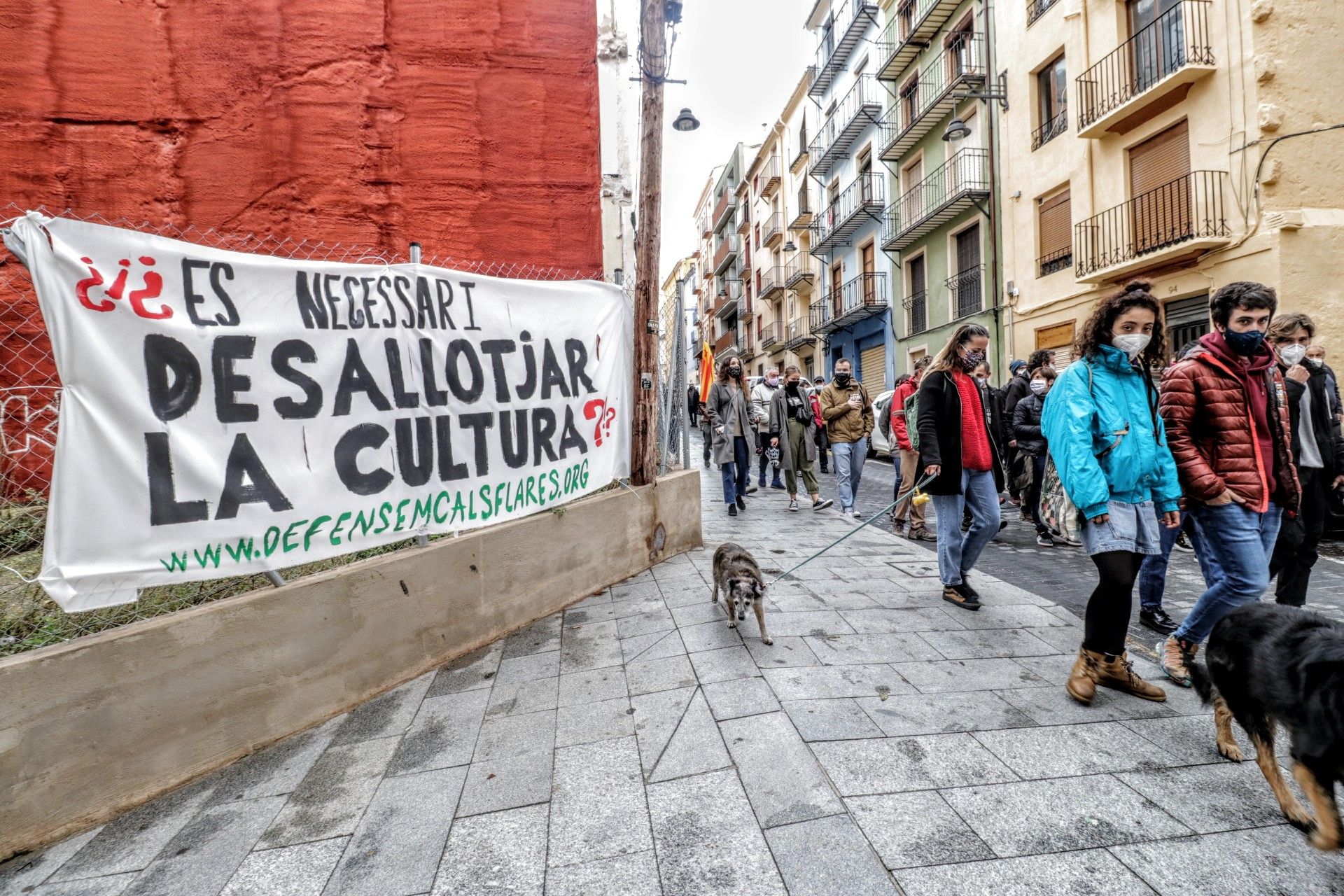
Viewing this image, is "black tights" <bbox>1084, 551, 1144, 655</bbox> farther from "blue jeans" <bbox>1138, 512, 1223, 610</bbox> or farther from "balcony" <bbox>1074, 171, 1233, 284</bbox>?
"balcony" <bbox>1074, 171, 1233, 284</bbox>

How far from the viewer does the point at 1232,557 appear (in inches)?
117

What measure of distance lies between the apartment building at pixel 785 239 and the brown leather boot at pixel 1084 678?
24.9 metres

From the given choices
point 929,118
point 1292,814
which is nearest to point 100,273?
point 1292,814

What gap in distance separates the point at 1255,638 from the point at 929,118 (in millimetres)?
20914

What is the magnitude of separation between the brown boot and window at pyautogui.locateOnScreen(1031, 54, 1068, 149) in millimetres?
15733

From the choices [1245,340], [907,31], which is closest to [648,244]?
[1245,340]

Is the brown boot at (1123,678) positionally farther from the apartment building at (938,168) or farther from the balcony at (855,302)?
the balcony at (855,302)

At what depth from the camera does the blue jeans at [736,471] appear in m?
8.55

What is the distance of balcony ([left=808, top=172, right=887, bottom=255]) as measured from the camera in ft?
75.6

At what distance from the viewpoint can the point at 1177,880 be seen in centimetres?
189

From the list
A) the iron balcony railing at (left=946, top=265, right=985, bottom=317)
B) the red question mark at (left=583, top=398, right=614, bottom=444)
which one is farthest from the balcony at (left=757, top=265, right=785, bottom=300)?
the red question mark at (left=583, top=398, right=614, bottom=444)

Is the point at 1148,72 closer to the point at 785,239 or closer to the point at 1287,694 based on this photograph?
the point at 1287,694

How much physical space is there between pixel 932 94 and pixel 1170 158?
29.6 ft

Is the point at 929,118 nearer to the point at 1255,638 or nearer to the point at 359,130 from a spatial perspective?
the point at 359,130
